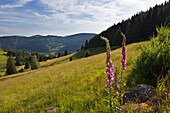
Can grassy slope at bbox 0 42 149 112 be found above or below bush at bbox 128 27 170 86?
below

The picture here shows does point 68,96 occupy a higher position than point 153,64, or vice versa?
point 153,64

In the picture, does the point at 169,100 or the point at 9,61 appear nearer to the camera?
the point at 169,100

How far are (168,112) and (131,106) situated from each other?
774 millimetres

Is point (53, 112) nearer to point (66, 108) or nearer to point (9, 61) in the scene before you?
point (66, 108)

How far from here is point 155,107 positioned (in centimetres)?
236

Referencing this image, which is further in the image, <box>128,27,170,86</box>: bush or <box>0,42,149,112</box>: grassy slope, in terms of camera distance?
<box>128,27,170,86</box>: bush

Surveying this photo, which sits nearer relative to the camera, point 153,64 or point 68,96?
point 153,64

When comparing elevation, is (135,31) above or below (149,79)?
above

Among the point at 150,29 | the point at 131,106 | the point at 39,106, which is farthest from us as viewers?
the point at 150,29

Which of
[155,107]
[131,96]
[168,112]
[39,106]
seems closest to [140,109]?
[155,107]

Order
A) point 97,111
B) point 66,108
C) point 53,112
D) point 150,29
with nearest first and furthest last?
point 97,111 → point 53,112 → point 66,108 → point 150,29

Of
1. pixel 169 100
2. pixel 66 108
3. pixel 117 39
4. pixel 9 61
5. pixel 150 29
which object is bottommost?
pixel 9 61

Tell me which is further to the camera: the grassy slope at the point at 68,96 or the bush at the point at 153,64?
the bush at the point at 153,64

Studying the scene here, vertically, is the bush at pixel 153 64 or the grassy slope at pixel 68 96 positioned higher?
the bush at pixel 153 64
